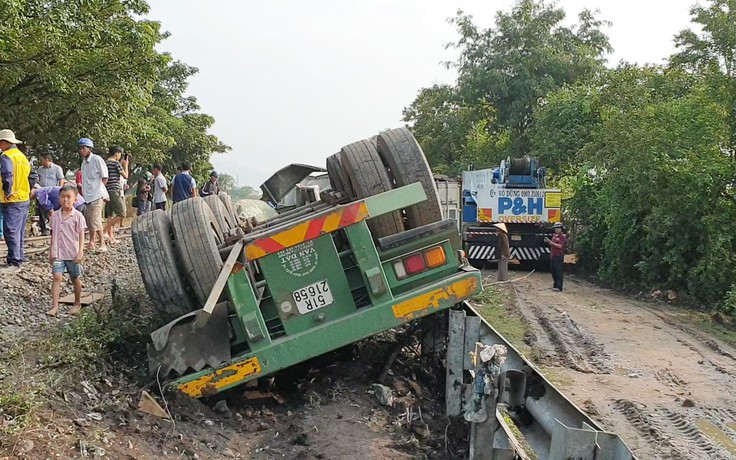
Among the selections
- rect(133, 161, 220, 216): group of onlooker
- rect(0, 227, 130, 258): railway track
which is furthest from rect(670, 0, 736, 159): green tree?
rect(0, 227, 130, 258): railway track

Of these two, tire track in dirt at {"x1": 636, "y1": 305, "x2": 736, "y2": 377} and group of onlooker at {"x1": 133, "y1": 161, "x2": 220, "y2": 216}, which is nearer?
tire track in dirt at {"x1": 636, "y1": 305, "x2": 736, "y2": 377}

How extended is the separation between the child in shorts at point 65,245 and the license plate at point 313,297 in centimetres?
289

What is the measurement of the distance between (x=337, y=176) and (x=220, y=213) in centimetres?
104

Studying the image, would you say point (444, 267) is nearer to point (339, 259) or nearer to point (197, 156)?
point (339, 259)

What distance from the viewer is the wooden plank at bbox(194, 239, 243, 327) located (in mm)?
4207

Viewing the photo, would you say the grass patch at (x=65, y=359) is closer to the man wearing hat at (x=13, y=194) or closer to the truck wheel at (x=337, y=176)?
the truck wheel at (x=337, y=176)

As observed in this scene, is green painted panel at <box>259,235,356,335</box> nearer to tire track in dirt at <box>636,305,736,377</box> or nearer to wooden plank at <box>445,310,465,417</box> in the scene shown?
wooden plank at <box>445,310,465,417</box>

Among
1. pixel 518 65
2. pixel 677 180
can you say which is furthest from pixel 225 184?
pixel 677 180

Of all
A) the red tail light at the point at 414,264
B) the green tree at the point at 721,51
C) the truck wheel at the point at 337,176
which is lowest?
the red tail light at the point at 414,264

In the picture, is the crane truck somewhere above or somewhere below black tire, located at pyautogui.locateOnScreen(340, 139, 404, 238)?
below

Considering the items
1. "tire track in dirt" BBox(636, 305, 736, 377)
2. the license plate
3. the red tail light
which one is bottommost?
"tire track in dirt" BBox(636, 305, 736, 377)

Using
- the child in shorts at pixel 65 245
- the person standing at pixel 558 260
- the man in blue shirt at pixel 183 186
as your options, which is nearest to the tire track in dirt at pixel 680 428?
the child in shorts at pixel 65 245

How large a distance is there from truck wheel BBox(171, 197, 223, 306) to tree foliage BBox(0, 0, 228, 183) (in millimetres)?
9270

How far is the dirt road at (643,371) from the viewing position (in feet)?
18.6
